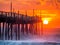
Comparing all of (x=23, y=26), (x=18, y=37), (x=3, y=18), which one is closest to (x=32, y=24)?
(x=23, y=26)

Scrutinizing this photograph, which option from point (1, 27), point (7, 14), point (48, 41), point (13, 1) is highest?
point (13, 1)

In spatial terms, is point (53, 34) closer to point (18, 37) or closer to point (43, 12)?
point (43, 12)

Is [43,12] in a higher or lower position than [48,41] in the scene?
higher

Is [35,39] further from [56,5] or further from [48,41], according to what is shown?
[56,5]

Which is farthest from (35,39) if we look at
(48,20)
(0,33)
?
(0,33)

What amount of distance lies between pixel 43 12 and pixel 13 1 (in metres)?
0.45

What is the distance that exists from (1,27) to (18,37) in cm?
27

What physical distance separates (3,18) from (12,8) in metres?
0.18

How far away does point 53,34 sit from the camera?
1969 mm

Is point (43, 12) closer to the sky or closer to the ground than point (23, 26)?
closer to the sky

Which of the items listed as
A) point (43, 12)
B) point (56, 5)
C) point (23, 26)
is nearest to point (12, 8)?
point (23, 26)

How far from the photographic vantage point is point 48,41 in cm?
198

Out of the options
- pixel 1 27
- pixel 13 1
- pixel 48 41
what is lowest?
pixel 48 41

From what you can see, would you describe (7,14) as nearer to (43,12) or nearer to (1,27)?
(1,27)
